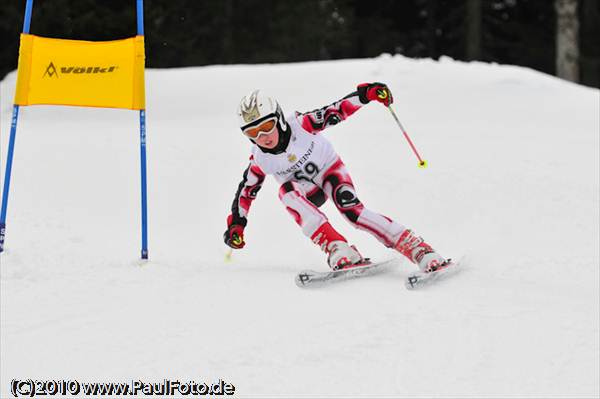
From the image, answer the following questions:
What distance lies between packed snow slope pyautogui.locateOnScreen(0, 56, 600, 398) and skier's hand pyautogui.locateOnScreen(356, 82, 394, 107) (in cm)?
135

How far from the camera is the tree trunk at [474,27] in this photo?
22.0 metres

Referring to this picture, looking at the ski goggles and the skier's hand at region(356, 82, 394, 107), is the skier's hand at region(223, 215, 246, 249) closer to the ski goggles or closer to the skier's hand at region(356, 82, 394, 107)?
the ski goggles

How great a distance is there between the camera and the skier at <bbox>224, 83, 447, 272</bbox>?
217 inches

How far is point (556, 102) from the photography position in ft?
36.8

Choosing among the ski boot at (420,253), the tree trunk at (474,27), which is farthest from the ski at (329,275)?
the tree trunk at (474,27)

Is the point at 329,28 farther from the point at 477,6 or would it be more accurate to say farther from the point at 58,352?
the point at 58,352

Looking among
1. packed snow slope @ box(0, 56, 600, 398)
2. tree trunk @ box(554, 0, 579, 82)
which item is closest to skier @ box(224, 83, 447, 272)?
packed snow slope @ box(0, 56, 600, 398)

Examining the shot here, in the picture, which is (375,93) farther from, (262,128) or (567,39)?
(567,39)

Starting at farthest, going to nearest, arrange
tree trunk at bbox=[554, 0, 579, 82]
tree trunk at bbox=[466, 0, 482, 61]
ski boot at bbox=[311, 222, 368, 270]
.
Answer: tree trunk at bbox=[466, 0, 482, 61]
tree trunk at bbox=[554, 0, 579, 82]
ski boot at bbox=[311, 222, 368, 270]

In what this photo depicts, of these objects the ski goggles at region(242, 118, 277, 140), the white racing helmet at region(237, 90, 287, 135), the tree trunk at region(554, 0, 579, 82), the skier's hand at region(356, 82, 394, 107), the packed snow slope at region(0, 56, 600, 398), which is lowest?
the packed snow slope at region(0, 56, 600, 398)

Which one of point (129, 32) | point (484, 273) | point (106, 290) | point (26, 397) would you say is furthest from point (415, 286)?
point (129, 32)

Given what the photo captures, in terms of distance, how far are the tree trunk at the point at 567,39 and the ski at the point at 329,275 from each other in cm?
1472

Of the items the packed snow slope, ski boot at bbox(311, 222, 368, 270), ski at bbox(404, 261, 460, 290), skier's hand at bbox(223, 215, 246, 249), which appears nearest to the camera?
the packed snow slope

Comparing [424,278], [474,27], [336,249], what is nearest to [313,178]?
[336,249]
